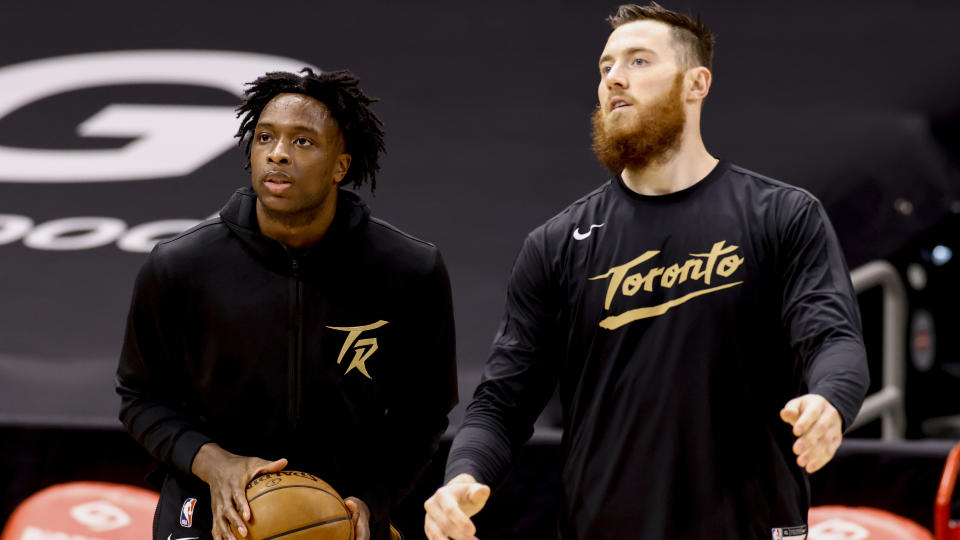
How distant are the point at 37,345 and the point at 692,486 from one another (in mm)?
3389

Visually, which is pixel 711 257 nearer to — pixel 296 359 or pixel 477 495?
pixel 477 495

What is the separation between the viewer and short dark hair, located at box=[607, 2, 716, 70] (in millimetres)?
2555

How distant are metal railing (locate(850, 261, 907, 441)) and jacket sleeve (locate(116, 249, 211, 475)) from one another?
9.11 feet

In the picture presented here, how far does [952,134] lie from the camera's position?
5.15m

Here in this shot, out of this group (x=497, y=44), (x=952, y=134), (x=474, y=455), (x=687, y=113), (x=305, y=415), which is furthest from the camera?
(x=497, y=44)

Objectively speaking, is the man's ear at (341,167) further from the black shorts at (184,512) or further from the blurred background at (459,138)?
the blurred background at (459,138)

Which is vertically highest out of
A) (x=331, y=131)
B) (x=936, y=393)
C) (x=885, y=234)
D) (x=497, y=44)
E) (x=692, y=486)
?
(x=497, y=44)

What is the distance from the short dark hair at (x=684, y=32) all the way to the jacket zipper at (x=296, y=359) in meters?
1.02

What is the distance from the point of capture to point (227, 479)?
2611 millimetres

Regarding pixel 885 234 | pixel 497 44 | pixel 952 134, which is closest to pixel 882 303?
pixel 885 234

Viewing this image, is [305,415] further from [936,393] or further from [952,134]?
[952,134]

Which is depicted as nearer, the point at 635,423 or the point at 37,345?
the point at 635,423

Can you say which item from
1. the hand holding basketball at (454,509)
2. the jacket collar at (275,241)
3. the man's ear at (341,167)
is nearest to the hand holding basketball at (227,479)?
the jacket collar at (275,241)

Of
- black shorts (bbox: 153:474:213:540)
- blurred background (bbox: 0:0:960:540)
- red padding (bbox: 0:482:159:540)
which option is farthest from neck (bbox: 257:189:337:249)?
blurred background (bbox: 0:0:960:540)
